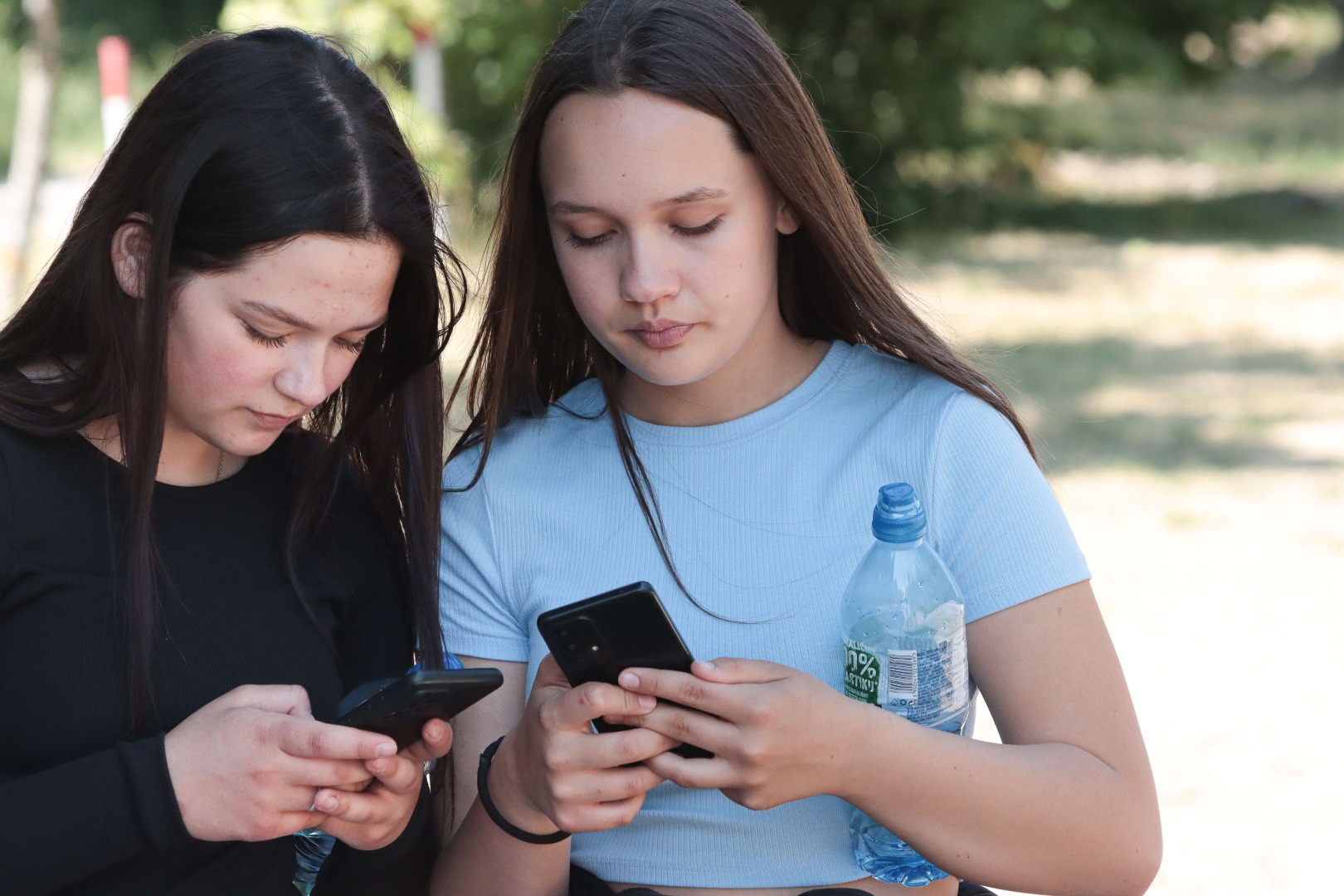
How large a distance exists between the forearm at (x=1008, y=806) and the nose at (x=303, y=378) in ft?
2.67

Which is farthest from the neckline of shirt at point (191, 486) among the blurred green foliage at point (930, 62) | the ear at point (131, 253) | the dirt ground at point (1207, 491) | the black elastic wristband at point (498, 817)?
the blurred green foliage at point (930, 62)

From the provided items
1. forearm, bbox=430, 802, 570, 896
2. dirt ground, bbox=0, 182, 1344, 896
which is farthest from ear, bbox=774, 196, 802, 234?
forearm, bbox=430, 802, 570, 896

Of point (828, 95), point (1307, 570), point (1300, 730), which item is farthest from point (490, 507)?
point (828, 95)

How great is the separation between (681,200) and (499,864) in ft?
3.07

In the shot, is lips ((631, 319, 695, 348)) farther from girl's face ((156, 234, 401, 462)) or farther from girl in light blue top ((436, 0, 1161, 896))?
girl's face ((156, 234, 401, 462))

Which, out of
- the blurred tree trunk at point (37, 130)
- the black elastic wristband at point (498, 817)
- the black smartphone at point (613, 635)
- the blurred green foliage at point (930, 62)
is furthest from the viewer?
the blurred green foliage at point (930, 62)

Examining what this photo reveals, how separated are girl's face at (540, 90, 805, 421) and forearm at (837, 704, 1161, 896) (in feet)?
1.96

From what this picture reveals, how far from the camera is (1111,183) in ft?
56.6

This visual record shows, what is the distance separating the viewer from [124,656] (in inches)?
74.8

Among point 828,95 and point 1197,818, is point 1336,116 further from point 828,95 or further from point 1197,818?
point 1197,818

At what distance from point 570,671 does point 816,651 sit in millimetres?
403

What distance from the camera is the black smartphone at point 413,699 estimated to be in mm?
1723

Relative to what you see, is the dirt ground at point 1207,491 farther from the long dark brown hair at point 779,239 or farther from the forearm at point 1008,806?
the forearm at point 1008,806

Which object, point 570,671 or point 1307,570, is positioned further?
point 1307,570
